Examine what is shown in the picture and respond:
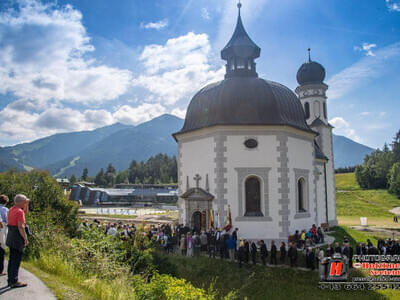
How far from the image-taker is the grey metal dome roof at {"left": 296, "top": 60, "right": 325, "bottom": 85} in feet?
115

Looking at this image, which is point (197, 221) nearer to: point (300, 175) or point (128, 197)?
point (300, 175)

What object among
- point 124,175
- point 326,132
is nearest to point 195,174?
point 326,132

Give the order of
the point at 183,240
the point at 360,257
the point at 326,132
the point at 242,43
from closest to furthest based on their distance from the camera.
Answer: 1. the point at 360,257
2. the point at 183,240
3. the point at 242,43
4. the point at 326,132

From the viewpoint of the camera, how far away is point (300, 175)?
23000mm

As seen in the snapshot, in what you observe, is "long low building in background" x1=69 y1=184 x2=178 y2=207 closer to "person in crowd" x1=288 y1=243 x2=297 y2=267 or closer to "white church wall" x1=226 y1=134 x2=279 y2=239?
"white church wall" x1=226 y1=134 x2=279 y2=239

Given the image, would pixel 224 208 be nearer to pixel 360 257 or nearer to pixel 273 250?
pixel 273 250

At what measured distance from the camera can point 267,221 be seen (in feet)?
69.0

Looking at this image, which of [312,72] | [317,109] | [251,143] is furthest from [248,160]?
[312,72]

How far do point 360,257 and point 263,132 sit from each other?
9560mm

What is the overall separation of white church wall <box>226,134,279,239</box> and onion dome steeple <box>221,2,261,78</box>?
7.14m

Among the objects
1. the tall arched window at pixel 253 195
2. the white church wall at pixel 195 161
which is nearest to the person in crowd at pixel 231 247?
the tall arched window at pixel 253 195

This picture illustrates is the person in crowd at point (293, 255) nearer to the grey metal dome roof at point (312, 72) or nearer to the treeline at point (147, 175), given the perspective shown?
the grey metal dome roof at point (312, 72)

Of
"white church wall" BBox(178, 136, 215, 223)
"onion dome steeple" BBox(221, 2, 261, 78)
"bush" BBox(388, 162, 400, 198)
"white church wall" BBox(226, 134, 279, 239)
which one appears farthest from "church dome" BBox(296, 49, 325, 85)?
"bush" BBox(388, 162, 400, 198)

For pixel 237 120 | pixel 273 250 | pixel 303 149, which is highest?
pixel 237 120
